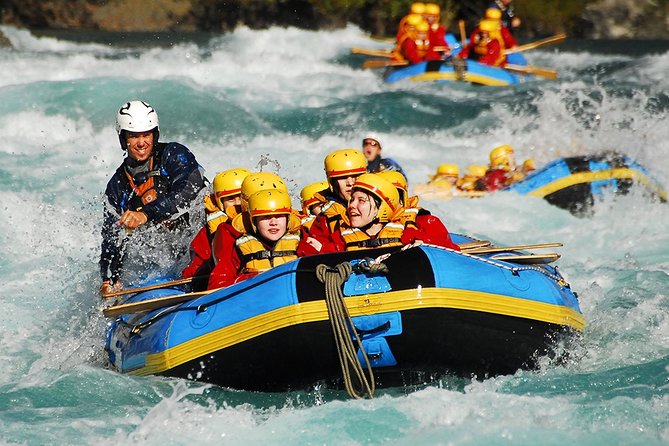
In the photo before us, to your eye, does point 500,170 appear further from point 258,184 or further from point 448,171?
point 258,184

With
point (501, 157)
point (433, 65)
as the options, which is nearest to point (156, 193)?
point (501, 157)

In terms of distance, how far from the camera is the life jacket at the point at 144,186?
314 inches

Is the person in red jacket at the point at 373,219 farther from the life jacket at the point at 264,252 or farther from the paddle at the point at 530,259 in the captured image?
the paddle at the point at 530,259

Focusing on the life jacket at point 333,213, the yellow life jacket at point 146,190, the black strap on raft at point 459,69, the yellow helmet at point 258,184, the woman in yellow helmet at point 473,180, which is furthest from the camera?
the black strap on raft at point 459,69

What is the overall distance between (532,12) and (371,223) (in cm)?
1935

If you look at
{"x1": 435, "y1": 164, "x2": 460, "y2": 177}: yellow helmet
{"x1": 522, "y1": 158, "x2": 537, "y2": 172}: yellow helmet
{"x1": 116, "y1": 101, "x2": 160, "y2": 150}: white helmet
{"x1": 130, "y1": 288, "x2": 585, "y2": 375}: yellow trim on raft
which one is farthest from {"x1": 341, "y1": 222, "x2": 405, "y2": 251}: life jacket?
{"x1": 435, "y1": 164, "x2": 460, "y2": 177}: yellow helmet

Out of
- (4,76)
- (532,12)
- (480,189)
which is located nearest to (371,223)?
(480,189)

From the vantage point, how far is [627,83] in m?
19.0

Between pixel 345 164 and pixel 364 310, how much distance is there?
6.58 feet

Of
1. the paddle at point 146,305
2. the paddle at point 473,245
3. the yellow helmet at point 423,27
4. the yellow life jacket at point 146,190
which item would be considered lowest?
the paddle at point 146,305

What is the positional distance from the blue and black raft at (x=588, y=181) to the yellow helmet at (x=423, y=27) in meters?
7.05

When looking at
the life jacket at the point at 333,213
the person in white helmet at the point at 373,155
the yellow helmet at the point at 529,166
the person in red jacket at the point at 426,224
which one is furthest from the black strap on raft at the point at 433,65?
the person in red jacket at the point at 426,224

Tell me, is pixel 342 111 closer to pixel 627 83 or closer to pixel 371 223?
pixel 627 83

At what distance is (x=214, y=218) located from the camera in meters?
7.52
